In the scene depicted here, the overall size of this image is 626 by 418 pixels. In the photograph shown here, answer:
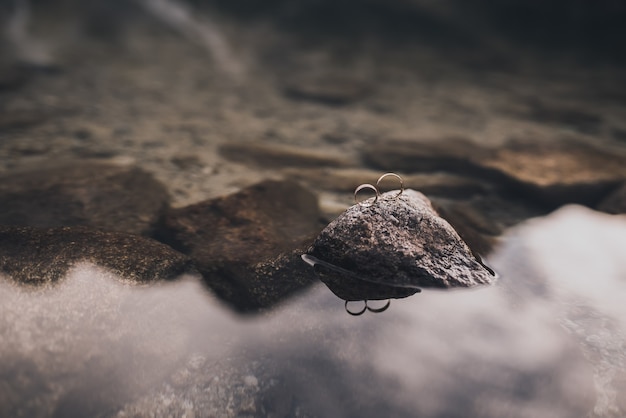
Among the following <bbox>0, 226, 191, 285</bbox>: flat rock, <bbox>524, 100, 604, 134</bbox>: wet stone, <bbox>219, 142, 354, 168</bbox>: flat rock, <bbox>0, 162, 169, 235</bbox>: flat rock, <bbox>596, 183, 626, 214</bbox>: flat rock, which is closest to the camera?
<bbox>0, 226, 191, 285</bbox>: flat rock

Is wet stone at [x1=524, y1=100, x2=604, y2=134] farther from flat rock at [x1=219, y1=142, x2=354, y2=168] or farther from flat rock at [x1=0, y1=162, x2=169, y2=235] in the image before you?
flat rock at [x1=0, y1=162, x2=169, y2=235]

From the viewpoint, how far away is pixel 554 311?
222 cm

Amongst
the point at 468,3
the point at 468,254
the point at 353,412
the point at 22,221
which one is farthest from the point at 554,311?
the point at 468,3

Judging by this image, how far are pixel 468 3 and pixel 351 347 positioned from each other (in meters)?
7.14

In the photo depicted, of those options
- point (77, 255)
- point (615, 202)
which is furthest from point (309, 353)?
point (615, 202)

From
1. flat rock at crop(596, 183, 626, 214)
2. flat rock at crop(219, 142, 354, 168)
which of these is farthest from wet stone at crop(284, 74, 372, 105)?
flat rock at crop(596, 183, 626, 214)

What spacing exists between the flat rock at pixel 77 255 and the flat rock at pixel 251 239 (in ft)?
0.54

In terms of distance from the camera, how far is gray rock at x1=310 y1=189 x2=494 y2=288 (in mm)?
2227

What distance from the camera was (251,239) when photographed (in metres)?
2.59

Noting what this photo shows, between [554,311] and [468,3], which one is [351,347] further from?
[468,3]

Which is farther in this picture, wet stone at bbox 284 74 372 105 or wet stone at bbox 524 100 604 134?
wet stone at bbox 284 74 372 105

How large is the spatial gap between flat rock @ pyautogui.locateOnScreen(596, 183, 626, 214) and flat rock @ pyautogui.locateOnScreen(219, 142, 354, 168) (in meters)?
1.76

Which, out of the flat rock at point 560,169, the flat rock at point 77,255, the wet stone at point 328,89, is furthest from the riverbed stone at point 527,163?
the flat rock at point 77,255

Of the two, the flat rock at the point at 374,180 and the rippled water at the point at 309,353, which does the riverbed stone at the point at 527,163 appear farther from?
the rippled water at the point at 309,353
